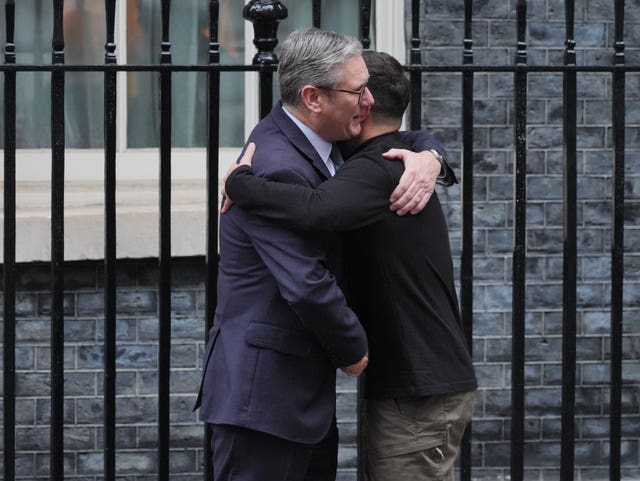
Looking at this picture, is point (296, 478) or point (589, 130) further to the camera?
point (589, 130)

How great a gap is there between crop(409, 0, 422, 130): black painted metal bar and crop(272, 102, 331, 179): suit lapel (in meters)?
0.61

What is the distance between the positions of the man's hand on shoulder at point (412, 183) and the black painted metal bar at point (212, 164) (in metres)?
0.62

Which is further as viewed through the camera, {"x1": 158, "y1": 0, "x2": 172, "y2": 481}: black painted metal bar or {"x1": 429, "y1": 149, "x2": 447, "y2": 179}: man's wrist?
{"x1": 158, "y1": 0, "x2": 172, "y2": 481}: black painted metal bar

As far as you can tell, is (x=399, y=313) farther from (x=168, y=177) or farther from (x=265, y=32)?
(x=265, y=32)

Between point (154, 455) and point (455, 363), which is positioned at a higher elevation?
point (455, 363)

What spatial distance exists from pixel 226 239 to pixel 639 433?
3489 millimetres

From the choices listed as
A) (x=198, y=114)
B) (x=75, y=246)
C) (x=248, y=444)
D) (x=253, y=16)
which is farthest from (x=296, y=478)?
(x=198, y=114)

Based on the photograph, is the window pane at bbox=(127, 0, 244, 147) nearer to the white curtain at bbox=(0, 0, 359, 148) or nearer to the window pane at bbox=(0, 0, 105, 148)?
the white curtain at bbox=(0, 0, 359, 148)

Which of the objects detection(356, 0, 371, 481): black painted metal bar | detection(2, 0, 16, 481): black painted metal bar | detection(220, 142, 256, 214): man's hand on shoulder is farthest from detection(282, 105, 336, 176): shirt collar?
detection(2, 0, 16, 481): black painted metal bar

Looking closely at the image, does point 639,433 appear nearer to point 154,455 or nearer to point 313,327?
point 154,455

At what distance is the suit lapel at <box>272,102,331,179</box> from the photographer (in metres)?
3.35

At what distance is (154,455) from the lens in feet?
19.4

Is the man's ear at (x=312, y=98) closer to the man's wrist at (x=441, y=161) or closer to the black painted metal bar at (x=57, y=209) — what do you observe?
the man's wrist at (x=441, y=161)

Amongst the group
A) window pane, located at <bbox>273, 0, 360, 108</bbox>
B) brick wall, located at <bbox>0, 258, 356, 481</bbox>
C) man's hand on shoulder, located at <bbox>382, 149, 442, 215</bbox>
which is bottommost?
brick wall, located at <bbox>0, 258, 356, 481</bbox>
